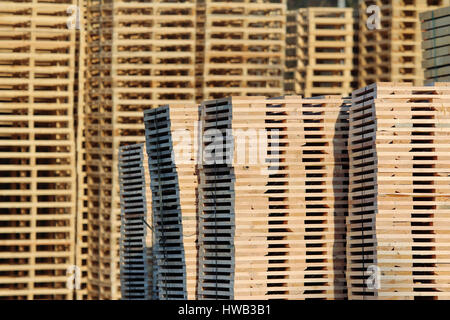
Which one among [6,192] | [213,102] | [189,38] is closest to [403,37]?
[189,38]

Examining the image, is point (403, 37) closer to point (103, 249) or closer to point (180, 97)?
point (180, 97)

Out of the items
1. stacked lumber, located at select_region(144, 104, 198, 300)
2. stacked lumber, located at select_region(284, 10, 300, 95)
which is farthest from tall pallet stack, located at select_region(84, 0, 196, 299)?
stacked lumber, located at select_region(144, 104, 198, 300)

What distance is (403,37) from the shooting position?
16969mm

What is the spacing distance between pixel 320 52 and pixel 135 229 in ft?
18.4

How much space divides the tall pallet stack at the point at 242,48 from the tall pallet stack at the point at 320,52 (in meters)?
0.72

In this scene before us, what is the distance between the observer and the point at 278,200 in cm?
920

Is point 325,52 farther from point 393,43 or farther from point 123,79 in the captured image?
point 123,79

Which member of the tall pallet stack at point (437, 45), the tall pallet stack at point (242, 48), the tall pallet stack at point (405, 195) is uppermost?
the tall pallet stack at point (242, 48)

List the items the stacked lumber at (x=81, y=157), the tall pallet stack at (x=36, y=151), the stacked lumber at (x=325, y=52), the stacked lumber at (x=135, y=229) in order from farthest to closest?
the stacked lumber at (x=325, y=52) → the stacked lumber at (x=81, y=157) → the tall pallet stack at (x=36, y=151) → the stacked lumber at (x=135, y=229)

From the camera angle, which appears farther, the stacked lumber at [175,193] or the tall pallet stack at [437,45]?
the tall pallet stack at [437,45]

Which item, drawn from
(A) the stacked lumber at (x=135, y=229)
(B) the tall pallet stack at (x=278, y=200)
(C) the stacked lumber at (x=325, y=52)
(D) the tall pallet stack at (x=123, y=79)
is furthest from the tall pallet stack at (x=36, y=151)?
(B) the tall pallet stack at (x=278, y=200)

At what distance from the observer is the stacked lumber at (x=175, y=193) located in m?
9.78

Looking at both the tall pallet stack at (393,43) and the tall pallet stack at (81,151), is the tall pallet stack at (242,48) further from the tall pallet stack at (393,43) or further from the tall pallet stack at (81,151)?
the tall pallet stack at (81,151)
